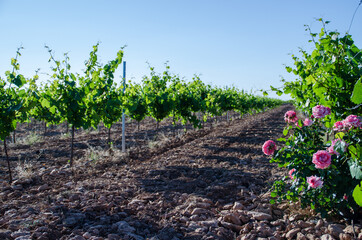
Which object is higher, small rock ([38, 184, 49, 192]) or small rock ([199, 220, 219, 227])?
small rock ([38, 184, 49, 192])

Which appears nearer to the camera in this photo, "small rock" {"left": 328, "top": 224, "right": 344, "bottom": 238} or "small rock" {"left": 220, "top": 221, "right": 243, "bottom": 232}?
"small rock" {"left": 328, "top": 224, "right": 344, "bottom": 238}

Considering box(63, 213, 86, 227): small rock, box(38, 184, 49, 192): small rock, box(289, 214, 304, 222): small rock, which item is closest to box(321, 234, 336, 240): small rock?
box(289, 214, 304, 222): small rock

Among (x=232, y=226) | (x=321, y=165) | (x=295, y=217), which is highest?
(x=321, y=165)

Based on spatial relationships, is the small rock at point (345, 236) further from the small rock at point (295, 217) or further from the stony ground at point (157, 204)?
the small rock at point (295, 217)

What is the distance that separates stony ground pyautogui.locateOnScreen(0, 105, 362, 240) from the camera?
2805mm

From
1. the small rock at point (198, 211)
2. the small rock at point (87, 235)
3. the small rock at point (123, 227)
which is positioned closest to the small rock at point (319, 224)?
the small rock at point (198, 211)

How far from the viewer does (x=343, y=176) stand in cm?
251

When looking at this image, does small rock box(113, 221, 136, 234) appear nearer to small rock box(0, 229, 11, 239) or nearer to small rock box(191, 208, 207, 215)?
small rock box(191, 208, 207, 215)

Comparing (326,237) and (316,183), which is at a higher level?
(316,183)

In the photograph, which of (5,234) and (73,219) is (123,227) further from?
(5,234)

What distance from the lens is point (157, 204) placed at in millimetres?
3594

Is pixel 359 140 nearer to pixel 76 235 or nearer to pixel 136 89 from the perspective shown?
pixel 76 235

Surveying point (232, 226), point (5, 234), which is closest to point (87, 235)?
point (5, 234)

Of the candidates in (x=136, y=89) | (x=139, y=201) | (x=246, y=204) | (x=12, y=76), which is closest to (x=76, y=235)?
(x=139, y=201)
